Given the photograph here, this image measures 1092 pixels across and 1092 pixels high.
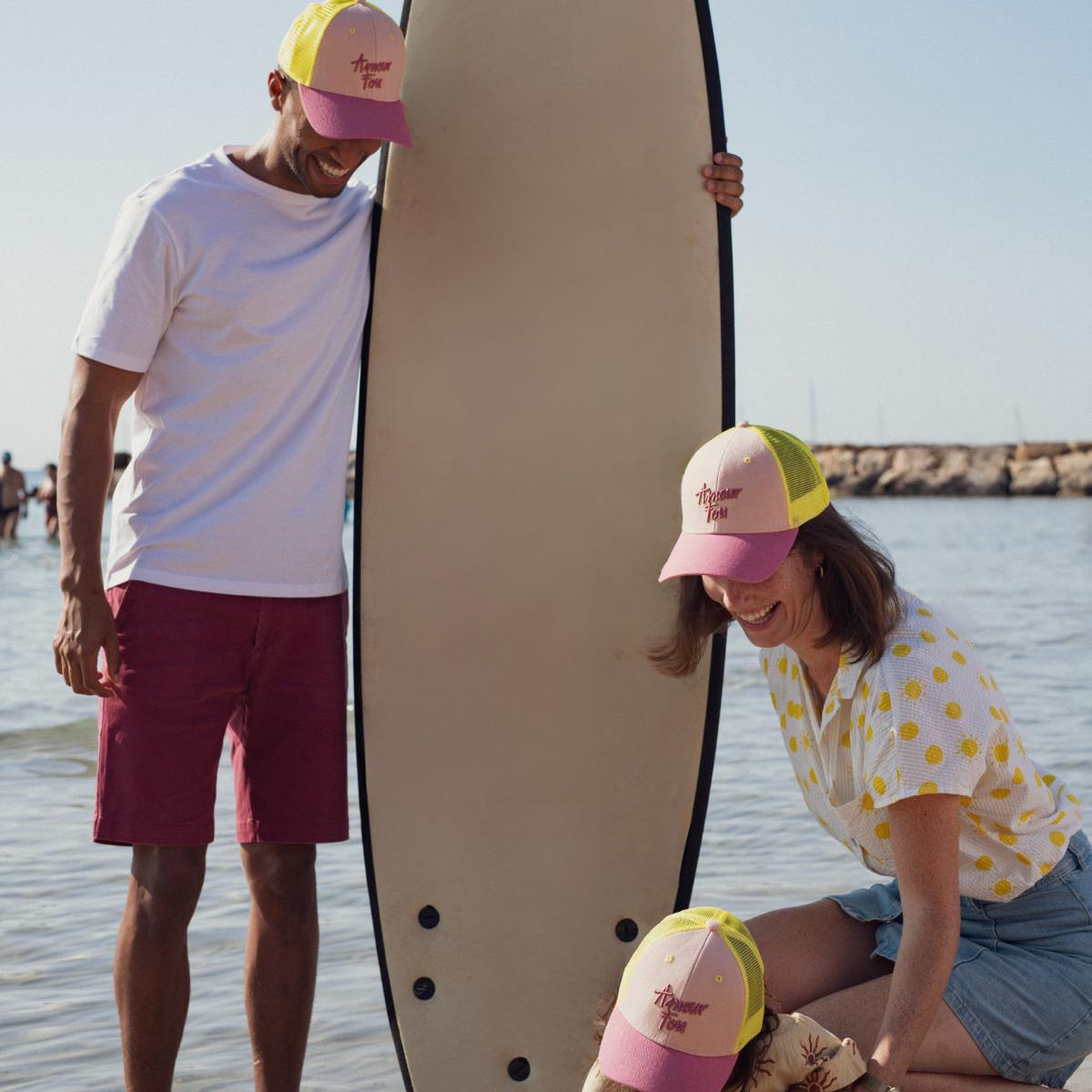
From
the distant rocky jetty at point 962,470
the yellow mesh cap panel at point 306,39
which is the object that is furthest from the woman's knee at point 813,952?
the distant rocky jetty at point 962,470

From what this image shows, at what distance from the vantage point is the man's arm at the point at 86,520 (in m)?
1.99

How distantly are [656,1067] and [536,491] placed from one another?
1247mm

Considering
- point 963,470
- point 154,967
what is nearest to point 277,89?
point 154,967

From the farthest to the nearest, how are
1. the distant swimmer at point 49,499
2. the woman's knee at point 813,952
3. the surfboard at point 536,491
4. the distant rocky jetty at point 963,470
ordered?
the distant rocky jetty at point 963,470 → the distant swimmer at point 49,499 → the surfboard at point 536,491 → the woman's knee at point 813,952

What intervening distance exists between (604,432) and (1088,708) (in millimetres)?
4651

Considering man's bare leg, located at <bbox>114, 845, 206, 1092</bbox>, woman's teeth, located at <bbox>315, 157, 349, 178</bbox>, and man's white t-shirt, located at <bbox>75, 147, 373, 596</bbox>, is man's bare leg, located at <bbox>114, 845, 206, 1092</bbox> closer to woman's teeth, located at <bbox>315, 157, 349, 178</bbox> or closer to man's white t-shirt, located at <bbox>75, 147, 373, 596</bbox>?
man's white t-shirt, located at <bbox>75, 147, 373, 596</bbox>

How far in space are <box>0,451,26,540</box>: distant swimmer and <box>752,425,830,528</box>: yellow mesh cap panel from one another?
74.1 feet

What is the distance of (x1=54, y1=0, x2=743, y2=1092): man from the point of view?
6.67ft

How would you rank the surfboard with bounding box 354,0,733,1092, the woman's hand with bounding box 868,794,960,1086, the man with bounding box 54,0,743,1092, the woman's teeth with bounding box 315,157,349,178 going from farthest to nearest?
the surfboard with bounding box 354,0,733,1092 → the woman's teeth with bounding box 315,157,349,178 → the man with bounding box 54,0,743,1092 → the woman's hand with bounding box 868,794,960,1086

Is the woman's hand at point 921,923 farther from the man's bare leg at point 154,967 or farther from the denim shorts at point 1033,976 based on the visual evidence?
the man's bare leg at point 154,967

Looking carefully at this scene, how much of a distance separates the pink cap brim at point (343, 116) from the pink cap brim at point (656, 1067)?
1.23 metres

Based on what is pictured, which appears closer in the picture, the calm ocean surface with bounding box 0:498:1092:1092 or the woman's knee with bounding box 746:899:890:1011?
the woman's knee with bounding box 746:899:890:1011

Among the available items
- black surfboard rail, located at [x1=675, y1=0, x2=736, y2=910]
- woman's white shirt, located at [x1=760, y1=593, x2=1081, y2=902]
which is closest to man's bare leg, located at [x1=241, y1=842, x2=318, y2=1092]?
black surfboard rail, located at [x1=675, y1=0, x2=736, y2=910]

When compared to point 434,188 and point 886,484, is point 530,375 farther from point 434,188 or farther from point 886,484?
point 886,484
